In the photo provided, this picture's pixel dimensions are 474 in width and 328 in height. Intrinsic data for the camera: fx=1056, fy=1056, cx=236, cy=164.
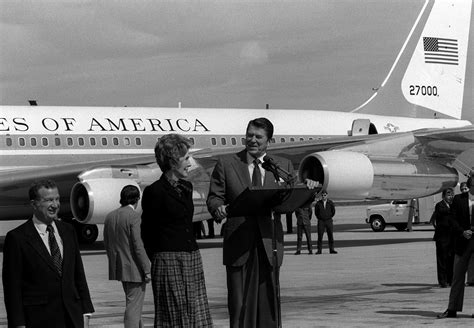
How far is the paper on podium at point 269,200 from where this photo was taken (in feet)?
26.6

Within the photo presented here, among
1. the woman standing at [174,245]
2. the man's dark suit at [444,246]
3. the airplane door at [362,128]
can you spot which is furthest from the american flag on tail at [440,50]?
the woman standing at [174,245]

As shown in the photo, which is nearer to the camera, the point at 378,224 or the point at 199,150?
the point at 199,150

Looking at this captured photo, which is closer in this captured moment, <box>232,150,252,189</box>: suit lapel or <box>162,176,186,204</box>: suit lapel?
<box>162,176,186,204</box>: suit lapel

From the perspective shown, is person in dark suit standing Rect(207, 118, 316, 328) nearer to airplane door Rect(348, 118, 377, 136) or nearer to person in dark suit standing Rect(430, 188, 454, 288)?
person in dark suit standing Rect(430, 188, 454, 288)

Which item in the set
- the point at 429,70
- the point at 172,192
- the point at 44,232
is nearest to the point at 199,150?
the point at 429,70

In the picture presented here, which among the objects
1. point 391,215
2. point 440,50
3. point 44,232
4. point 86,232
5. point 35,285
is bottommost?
point 391,215

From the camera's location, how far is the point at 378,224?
3353 centimetres

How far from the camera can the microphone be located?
8.23 meters

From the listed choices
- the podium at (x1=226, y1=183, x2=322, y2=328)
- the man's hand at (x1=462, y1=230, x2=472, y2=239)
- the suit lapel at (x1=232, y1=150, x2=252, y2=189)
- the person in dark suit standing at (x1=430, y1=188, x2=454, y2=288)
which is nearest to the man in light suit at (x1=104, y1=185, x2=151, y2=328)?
the suit lapel at (x1=232, y1=150, x2=252, y2=189)

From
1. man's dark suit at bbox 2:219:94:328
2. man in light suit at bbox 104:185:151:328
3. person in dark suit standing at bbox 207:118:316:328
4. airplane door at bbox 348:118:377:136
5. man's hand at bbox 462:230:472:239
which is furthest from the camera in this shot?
airplane door at bbox 348:118:377:136

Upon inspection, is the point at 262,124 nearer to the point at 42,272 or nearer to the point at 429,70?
the point at 42,272

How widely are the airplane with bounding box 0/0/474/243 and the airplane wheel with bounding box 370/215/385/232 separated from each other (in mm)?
3158

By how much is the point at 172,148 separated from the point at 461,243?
5322 millimetres

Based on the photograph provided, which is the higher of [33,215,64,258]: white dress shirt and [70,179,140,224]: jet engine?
[33,215,64,258]: white dress shirt
